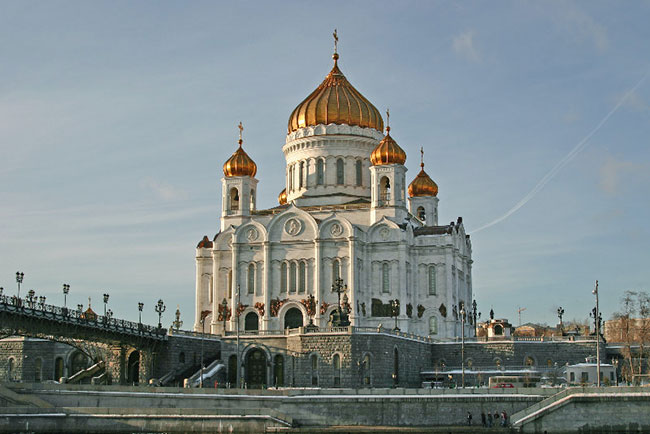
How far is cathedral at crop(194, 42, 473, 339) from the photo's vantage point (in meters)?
80.7

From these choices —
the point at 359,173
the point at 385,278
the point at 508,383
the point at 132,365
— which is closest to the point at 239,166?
the point at 359,173

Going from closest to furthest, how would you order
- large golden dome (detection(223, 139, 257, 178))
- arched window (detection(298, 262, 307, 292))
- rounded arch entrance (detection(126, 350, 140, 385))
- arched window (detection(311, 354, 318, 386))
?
1. arched window (detection(311, 354, 318, 386))
2. rounded arch entrance (detection(126, 350, 140, 385))
3. arched window (detection(298, 262, 307, 292))
4. large golden dome (detection(223, 139, 257, 178))

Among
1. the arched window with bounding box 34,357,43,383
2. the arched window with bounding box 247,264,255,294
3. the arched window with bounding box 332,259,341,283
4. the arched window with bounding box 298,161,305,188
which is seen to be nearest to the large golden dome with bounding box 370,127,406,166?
the arched window with bounding box 298,161,305,188

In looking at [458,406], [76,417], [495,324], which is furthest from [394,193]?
[76,417]

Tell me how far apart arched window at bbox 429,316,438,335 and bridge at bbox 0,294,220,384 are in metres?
17.9

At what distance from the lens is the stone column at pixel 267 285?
81.4 metres

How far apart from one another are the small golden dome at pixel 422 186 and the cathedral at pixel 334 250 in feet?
19.7

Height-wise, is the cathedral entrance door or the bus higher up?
the cathedral entrance door

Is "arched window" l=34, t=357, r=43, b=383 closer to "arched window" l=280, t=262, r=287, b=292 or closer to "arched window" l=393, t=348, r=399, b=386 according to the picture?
"arched window" l=280, t=262, r=287, b=292

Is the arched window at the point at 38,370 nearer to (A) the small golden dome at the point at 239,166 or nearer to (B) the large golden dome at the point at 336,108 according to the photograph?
(A) the small golden dome at the point at 239,166

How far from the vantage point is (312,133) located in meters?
88.3

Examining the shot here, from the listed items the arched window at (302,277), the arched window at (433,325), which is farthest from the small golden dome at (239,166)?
the arched window at (433,325)

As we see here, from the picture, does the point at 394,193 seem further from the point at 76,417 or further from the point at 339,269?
the point at 76,417

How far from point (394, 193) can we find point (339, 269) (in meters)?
7.84
